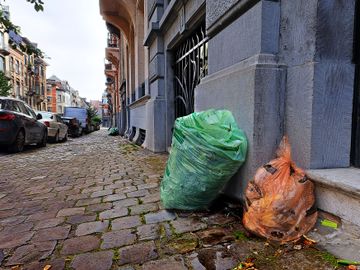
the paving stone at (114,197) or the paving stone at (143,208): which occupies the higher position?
the paving stone at (143,208)

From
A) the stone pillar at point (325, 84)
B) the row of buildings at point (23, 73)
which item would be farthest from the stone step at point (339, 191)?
the row of buildings at point (23, 73)

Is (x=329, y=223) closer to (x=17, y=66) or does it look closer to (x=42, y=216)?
(x=42, y=216)

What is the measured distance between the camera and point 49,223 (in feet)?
7.85

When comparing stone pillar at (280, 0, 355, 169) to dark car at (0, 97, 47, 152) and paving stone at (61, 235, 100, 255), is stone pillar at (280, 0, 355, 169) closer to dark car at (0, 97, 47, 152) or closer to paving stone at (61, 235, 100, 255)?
paving stone at (61, 235, 100, 255)

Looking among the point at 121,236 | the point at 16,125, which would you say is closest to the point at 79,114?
the point at 16,125

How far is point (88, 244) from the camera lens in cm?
197

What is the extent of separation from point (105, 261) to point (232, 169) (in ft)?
3.80

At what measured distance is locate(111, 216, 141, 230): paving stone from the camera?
2.26 meters

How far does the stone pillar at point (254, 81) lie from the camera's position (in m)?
2.33

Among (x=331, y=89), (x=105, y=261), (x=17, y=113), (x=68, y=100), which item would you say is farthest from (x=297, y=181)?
(x=68, y=100)

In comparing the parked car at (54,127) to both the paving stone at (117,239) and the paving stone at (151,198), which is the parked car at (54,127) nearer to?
the paving stone at (151,198)

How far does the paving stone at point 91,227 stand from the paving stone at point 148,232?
301 millimetres

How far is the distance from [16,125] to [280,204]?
759 centimetres

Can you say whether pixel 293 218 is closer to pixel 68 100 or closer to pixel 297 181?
pixel 297 181
